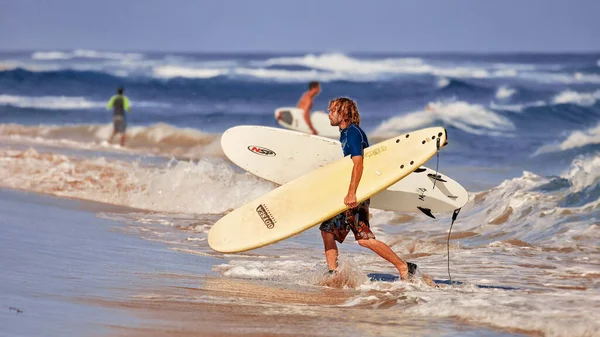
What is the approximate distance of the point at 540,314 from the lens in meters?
4.80

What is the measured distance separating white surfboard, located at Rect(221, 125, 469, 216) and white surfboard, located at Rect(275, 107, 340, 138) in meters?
7.69

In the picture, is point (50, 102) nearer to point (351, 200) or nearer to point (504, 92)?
point (504, 92)

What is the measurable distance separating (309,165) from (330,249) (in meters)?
0.71

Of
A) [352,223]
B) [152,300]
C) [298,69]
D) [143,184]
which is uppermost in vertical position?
[298,69]

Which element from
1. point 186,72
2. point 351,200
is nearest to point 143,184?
point 351,200

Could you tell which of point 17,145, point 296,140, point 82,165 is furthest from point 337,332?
point 17,145

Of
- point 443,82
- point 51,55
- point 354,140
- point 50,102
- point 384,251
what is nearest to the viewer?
point 354,140

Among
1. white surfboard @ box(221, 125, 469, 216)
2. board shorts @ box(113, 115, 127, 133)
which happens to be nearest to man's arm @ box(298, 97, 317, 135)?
board shorts @ box(113, 115, 127, 133)

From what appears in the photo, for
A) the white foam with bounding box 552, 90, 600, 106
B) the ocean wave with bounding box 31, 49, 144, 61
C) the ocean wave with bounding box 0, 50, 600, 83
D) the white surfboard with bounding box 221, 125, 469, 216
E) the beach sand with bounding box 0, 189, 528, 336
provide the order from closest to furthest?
1. the beach sand with bounding box 0, 189, 528, 336
2. the white surfboard with bounding box 221, 125, 469, 216
3. the white foam with bounding box 552, 90, 600, 106
4. the ocean wave with bounding box 0, 50, 600, 83
5. the ocean wave with bounding box 31, 49, 144, 61

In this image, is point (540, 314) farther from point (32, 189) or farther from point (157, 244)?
point (32, 189)

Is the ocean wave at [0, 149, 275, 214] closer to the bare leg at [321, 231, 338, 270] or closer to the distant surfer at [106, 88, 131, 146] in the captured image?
the bare leg at [321, 231, 338, 270]

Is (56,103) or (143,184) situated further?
(56,103)

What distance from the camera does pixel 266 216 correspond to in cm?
574

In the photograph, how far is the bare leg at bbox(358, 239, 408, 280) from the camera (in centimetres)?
534
